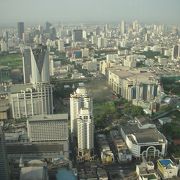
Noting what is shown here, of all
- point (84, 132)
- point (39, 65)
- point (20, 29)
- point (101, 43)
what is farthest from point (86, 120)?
point (101, 43)

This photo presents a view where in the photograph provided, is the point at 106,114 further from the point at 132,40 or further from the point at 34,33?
the point at 132,40

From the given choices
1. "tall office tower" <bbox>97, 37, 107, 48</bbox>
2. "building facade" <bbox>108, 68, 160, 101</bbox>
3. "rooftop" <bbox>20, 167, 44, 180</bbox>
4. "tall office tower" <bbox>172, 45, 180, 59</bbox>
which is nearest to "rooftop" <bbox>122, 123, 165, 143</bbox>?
"rooftop" <bbox>20, 167, 44, 180</bbox>

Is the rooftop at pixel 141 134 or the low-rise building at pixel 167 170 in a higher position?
the rooftop at pixel 141 134

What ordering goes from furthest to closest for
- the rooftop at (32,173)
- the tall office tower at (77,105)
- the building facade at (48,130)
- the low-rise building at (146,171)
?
the tall office tower at (77,105) → the building facade at (48,130) → the low-rise building at (146,171) → the rooftop at (32,173)

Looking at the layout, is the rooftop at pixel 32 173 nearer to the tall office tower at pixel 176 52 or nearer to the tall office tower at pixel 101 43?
the tall office tower at pixel 176 52

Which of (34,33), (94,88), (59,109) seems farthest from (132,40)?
(59,109)

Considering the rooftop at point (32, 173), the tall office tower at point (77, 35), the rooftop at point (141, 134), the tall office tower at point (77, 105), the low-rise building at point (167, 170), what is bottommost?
the low-rise building at point (167, 170)

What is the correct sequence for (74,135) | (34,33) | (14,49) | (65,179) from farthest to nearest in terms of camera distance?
(34,33) → (14,49) → (74,135) → (65,179)

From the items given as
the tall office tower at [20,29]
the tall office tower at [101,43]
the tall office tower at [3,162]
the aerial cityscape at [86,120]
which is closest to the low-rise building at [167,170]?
the aerial cityscape at [86,120]
